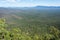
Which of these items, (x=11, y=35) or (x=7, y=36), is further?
(x=11, y=35)

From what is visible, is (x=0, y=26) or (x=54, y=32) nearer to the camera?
(x=0, y=26)

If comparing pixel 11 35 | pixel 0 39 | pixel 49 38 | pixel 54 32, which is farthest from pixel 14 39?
pixel 54 32

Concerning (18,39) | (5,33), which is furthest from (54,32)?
(5,33)

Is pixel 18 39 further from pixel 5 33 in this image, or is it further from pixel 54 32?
pixel 54 32

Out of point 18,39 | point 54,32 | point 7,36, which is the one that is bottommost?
point 54,32

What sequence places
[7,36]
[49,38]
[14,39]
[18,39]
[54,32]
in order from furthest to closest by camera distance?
[54,32], [49,38], [18,39], [14,39], [7,36]

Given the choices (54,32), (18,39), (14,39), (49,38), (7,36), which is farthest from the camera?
(54,32)

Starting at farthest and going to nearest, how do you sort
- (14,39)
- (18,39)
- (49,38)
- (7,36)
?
(49,38) → (18,39) → (14,39) → (7,36)

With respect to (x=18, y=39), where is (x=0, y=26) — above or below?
above

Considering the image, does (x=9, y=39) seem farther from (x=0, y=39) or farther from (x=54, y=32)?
(x=54, y=32)
